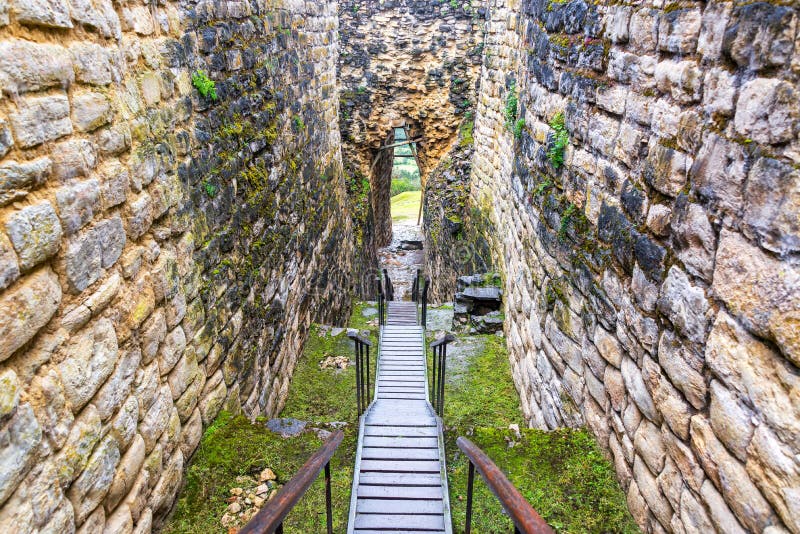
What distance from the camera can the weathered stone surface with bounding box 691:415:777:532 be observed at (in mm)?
1552

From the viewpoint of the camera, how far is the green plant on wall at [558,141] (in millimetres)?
3660

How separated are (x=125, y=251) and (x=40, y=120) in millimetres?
735

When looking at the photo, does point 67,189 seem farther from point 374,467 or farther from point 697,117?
point 374,467

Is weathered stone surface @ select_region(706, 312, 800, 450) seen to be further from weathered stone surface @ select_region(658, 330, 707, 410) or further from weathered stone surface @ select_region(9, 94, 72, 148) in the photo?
weathered stone surface @ select_region(9, 94, 72, 148)

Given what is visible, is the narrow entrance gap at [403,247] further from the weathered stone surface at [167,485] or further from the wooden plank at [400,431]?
the weathered stone surface at [167,485]

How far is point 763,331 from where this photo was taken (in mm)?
1531

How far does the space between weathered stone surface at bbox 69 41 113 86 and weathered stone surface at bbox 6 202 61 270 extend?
58cm

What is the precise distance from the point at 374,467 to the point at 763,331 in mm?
2760

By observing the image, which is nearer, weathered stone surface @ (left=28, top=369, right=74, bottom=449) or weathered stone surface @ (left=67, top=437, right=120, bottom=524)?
weathered stone surface @ (left=28, top=369, right=74, bottom=449)

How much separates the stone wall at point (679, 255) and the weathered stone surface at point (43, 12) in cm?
221

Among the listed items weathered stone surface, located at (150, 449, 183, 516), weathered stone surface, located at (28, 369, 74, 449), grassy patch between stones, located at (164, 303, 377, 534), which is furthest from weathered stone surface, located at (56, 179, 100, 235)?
grassy patch between stones, located at (164, 303, 377, 534)

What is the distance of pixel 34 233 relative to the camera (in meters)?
1.59

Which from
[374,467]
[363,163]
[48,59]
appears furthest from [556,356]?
[363,163]

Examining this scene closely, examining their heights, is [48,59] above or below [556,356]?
above
